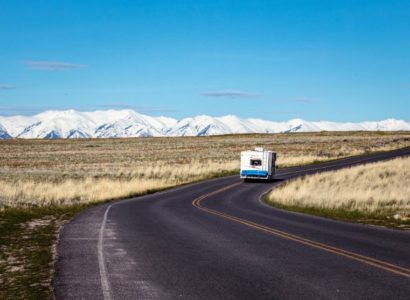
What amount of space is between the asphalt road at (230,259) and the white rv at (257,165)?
85.5 ft

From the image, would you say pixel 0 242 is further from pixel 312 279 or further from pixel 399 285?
pixel 399 285

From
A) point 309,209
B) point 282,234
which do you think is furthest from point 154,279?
point 309,209

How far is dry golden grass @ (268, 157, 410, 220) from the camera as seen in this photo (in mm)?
24641

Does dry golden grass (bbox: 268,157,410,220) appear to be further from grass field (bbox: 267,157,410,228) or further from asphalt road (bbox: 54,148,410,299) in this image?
asphalt road (bbox: 54,148,410,299)

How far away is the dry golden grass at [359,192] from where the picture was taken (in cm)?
2464

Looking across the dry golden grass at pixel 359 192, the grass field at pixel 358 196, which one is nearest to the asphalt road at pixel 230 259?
the grass field at pixel 358 196

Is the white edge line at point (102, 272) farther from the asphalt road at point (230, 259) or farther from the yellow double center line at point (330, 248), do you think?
the yellow double center line at point (330, 248)

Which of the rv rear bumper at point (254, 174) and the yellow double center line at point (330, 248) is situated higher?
the yellow double center line at point (330, 248)

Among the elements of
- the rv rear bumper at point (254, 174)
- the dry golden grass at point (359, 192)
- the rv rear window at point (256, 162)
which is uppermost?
the rv rear window at point (256, 162)

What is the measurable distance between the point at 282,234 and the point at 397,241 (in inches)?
128

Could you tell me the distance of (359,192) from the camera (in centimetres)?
2908

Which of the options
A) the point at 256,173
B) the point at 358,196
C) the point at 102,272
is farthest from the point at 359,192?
the point at 102,272

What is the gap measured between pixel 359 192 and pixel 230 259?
62.4ft

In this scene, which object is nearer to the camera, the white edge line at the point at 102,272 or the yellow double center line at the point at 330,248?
the white edge line at the point at 102,272
